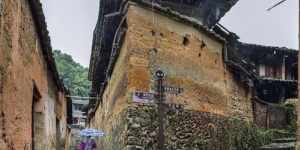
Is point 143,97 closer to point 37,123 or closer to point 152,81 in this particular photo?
point 152,81

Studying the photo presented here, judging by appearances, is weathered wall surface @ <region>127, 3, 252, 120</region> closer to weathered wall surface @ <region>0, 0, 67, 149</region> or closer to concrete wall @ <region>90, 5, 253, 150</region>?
concrete wall @ <region>90, 5, 253, 150</region>

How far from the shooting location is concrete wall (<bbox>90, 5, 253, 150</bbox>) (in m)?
10.2

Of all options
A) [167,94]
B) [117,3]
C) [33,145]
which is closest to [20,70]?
[33,145]

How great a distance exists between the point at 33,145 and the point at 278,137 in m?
8.94

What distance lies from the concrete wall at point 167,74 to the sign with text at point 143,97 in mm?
95

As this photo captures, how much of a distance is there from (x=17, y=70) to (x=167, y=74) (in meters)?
Answer: 4.87

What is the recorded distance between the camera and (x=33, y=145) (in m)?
9.22

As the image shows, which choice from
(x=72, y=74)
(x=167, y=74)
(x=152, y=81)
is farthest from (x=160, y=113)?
(x=72, y=74)

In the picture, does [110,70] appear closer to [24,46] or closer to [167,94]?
[167,94]

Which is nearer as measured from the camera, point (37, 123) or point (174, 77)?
point (37, 123)

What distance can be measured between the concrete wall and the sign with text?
0.31 ft

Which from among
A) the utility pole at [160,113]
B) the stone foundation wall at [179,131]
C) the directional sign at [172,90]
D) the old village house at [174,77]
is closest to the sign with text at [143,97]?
the old village house at [174,77]

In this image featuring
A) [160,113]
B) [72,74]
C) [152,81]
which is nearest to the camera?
Result: [160,113]

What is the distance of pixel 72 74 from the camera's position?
140ft
